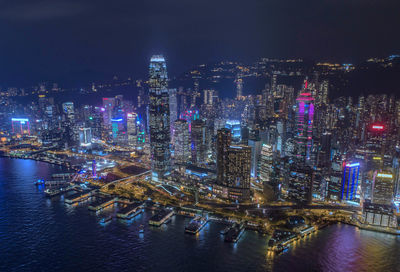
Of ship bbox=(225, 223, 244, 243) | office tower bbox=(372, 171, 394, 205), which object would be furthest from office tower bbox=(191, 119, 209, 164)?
office tower bbox=(372, 171, 394, 205)

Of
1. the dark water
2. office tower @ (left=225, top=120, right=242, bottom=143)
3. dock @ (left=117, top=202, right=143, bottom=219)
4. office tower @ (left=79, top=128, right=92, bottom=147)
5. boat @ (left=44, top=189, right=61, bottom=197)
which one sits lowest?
the dark water

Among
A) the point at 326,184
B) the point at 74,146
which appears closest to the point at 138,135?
the point at 74,146

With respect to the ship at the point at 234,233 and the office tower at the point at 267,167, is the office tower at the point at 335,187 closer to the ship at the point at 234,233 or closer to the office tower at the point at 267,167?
the office tower at the point at 267,167

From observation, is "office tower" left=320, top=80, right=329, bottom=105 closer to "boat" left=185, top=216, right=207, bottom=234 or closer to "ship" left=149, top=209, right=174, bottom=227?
"boat" left=185, top=216, right=207, bottom=234

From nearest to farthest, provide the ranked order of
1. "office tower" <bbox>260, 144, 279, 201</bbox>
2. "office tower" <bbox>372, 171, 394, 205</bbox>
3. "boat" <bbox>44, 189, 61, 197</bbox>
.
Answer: "office tower" <bbox>372, 171, 394, 205</bbox>
"boat" <bbox>44, 189, 61, 197</bbox>
"office tower" <bbox>260, 144, 279, 201</bbox>

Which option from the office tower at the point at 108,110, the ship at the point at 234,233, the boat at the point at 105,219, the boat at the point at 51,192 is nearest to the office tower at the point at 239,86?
the office tower at the point at 108,110

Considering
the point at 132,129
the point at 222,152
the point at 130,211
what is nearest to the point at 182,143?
the point at 222,152
